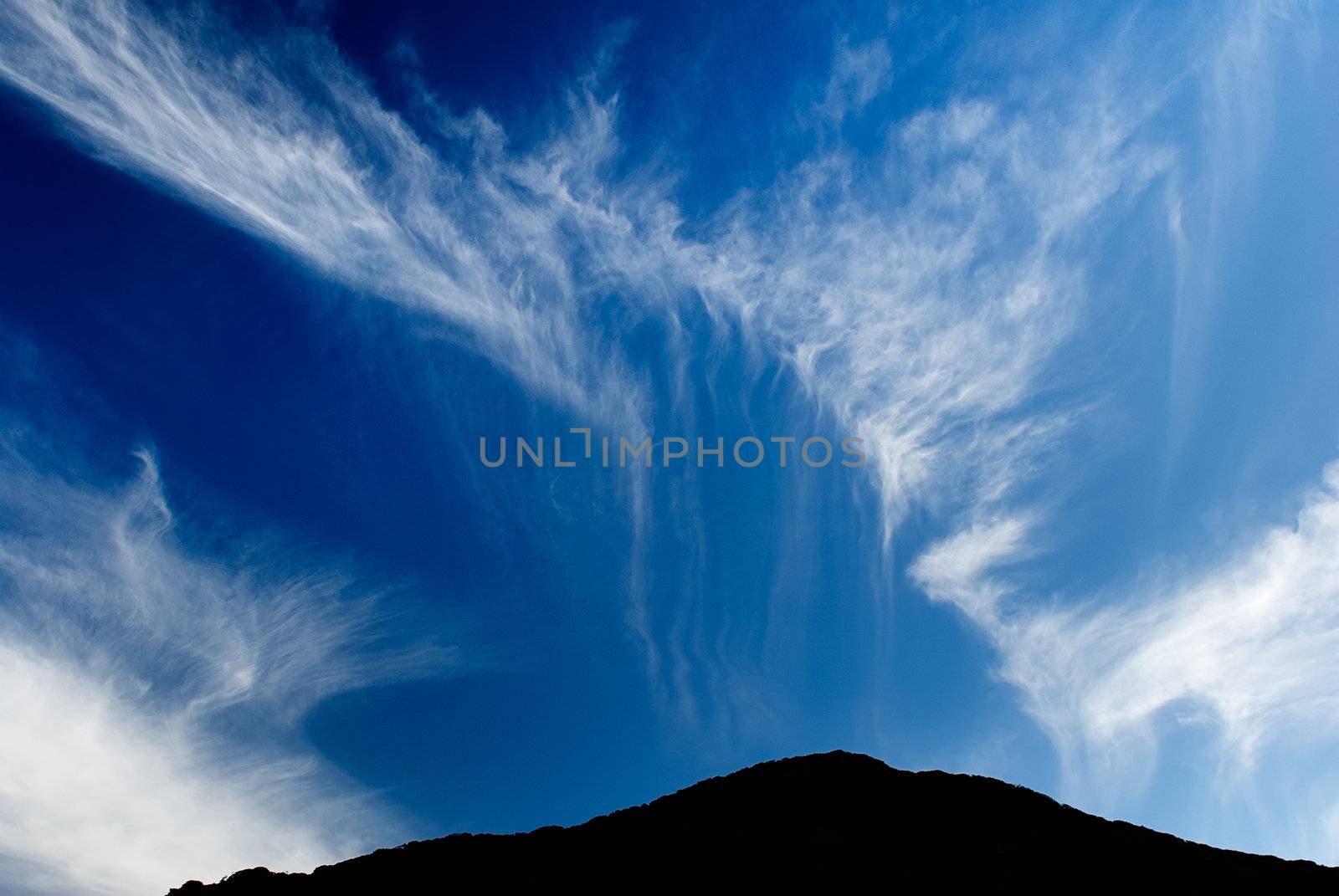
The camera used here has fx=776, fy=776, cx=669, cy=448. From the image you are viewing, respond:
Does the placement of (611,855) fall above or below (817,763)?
below

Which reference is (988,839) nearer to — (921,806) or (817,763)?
(921,806)

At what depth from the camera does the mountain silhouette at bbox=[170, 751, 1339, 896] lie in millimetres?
27125

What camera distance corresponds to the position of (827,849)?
1109 inches

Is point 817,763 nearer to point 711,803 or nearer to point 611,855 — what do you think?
point 711,803

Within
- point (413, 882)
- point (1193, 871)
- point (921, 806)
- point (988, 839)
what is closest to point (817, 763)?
point (921, 806)

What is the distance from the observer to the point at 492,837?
3225cm

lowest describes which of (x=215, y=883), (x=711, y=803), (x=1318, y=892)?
(x=1318, y=892)

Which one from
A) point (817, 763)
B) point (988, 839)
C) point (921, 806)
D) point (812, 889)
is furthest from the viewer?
point (817, 763)

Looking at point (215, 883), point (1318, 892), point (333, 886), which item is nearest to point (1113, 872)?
point (1318, 892)

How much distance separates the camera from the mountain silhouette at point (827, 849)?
27.1 m

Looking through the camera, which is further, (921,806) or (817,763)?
(817,763)

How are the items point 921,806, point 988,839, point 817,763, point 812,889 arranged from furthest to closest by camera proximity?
point 817,763, point 921,806, point 988,839, point 812,889

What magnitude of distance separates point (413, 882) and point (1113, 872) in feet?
82.9

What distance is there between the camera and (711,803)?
3278cm
